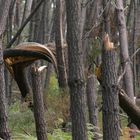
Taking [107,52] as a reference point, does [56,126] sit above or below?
below

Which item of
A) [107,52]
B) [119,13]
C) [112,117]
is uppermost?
[119,13]

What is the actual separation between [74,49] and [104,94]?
0.36 m

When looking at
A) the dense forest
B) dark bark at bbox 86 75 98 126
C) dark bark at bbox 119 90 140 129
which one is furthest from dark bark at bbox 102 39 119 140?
dark bark at bbox 86 75 98 126

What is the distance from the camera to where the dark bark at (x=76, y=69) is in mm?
2406

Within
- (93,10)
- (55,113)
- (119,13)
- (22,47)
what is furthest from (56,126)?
(93,10)

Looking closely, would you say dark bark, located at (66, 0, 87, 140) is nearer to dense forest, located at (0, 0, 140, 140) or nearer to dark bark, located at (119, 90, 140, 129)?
dense forest, located at (0, 0, 140, 140)

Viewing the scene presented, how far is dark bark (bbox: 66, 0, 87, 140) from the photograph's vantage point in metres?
2.41

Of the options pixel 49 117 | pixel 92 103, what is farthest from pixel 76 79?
pixel 92 103

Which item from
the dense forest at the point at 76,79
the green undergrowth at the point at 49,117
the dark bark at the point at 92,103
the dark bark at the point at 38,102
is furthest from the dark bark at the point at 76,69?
the dark bark at the point at 92,103

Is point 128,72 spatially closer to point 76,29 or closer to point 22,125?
point 22,125

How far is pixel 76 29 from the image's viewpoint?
95.7 inches

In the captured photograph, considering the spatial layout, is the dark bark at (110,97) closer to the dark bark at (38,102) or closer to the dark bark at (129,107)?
the dark bark at (129,107)

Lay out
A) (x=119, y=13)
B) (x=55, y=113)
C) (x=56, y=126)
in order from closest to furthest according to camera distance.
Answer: (x=119, y=13)
(x=56, y=126)
(x=55, y=113)

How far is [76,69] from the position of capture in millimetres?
2447
